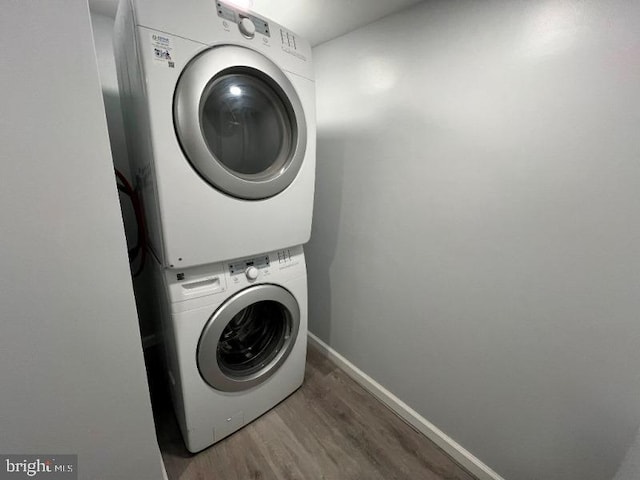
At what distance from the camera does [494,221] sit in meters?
0.85

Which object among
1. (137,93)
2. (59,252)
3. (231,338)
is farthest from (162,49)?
(231,338)

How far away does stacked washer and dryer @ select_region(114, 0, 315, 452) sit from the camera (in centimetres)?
71

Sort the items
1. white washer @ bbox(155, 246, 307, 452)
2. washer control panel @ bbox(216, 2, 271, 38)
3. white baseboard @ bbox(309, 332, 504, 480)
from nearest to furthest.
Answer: washer control panel @ bbox(216, 2, 271, 38)
white washer @ bbox(155, 246, 307, 452)
white baseboard @ bbox(309, 332, 504, 480)

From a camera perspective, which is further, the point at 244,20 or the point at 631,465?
the point at 244,20

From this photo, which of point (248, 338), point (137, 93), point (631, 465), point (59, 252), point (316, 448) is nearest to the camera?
point (59, 252)

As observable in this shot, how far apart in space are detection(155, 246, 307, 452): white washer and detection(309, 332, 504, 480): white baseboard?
0.31m

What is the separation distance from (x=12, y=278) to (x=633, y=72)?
139cm

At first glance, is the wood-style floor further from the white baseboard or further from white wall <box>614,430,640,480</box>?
white wall <box>614,430,640,480</box>

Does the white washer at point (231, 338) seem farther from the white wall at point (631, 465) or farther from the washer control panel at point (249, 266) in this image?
the white wall at point (631, 465)

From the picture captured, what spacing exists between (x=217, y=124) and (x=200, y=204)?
0.29 metres

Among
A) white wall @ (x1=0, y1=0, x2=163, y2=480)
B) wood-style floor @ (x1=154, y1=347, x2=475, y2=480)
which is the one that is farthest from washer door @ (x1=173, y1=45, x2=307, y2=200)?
wood-style floor @ (x1=154, y1=347, x2=475, y2=480)

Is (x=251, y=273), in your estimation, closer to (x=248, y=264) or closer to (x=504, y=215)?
(x=248, y=264)

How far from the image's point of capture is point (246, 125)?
0.95m

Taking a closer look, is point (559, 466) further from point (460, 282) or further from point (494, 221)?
point (494, 221)
